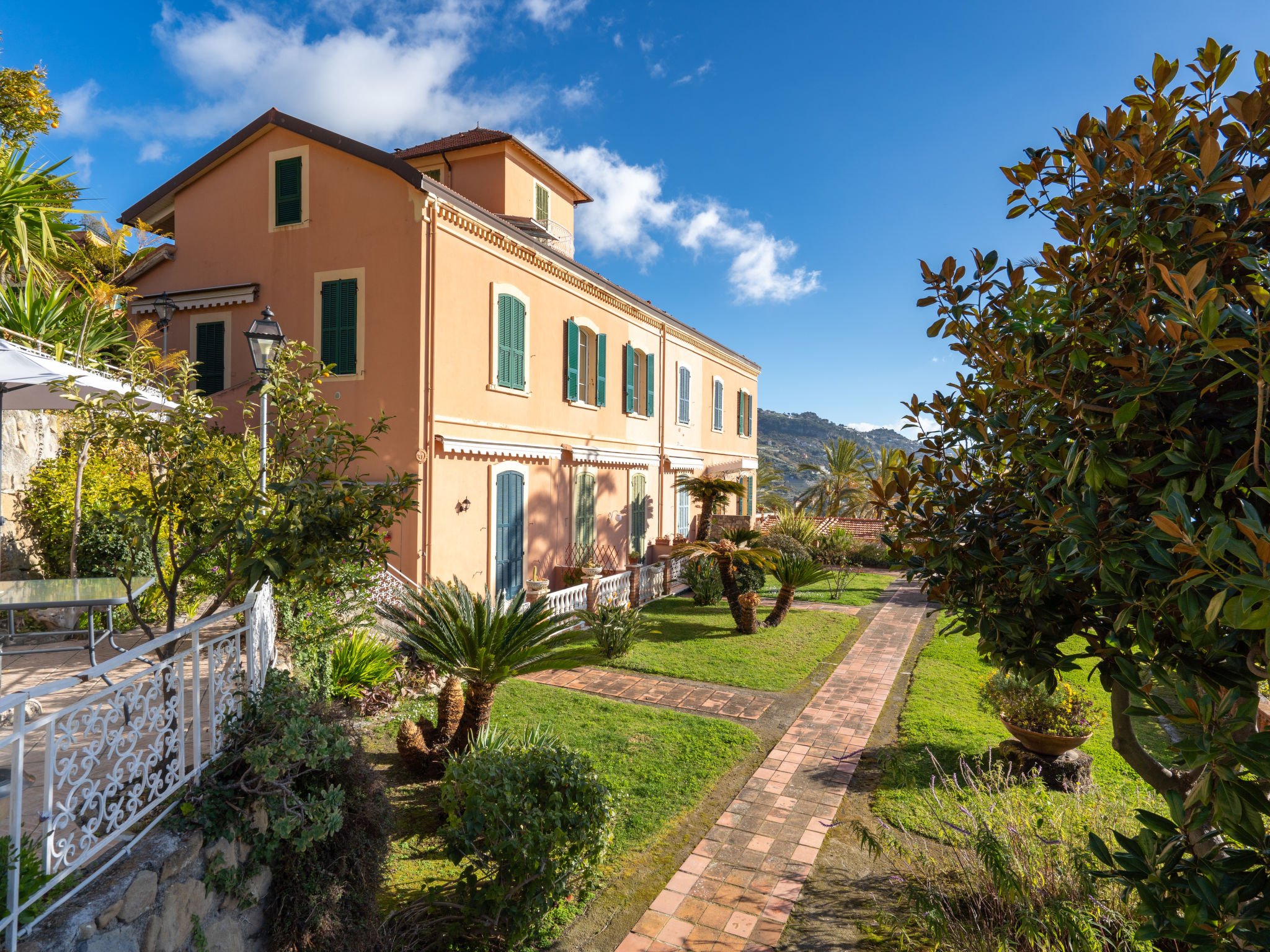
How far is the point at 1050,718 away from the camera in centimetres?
634

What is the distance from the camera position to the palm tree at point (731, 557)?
41.7 ft

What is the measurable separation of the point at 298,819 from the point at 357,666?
4254 mm

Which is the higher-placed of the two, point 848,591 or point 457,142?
point 457,142

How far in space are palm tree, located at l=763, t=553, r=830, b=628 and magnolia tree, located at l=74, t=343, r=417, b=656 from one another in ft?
31.4

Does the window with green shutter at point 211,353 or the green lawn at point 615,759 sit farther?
the window with green shutter at point 211,353

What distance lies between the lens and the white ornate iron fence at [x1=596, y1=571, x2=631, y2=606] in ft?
44.0

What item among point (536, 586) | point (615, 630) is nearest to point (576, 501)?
point (536, 586)

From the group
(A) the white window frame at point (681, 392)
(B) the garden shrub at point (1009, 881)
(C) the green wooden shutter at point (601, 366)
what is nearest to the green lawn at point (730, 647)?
(B) the garden shrub at point (1009, 881)

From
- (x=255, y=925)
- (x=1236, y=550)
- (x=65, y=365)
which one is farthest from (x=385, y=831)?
(x=1236, y=550)

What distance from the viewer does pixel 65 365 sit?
173 inches

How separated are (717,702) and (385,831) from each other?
5.21 metres

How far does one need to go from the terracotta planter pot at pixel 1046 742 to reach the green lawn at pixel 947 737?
18.5 inches

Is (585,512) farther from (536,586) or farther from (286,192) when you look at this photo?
(286,192)

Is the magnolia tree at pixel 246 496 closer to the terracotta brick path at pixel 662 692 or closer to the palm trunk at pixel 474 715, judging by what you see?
the palm trunk at pixel 474 715
